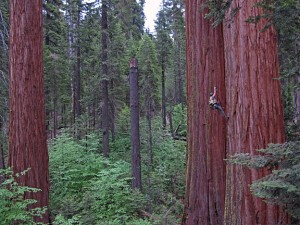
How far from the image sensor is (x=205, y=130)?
4.29 meters

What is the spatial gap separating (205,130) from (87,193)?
5.20 metres

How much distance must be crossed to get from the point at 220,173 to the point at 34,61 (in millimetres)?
3484

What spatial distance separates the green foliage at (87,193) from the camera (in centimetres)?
730

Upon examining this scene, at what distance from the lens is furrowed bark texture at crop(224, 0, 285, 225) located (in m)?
2.64

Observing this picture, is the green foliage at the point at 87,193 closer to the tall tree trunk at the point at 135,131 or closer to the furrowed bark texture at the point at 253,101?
the tall tree trunk at the point at 135,131

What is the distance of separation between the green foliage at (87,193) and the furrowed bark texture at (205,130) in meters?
2.81

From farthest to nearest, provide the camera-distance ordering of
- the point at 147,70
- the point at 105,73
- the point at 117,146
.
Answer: the point at 147,70, the point at 117,146, the point at 105,73

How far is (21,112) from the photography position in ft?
14.9

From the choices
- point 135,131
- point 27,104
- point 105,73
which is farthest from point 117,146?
point 27,104

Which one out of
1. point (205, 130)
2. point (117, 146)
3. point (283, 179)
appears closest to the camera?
point (283, 179)

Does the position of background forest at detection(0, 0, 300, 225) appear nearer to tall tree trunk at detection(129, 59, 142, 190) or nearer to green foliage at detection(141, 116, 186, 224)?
green foliage at detection(141, 116, 186, 224)

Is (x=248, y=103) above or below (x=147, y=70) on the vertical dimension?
below

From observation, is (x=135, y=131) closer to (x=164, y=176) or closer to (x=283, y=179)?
(x=164, y=176)

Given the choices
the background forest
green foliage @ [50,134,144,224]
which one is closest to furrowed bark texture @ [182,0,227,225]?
the background forest
